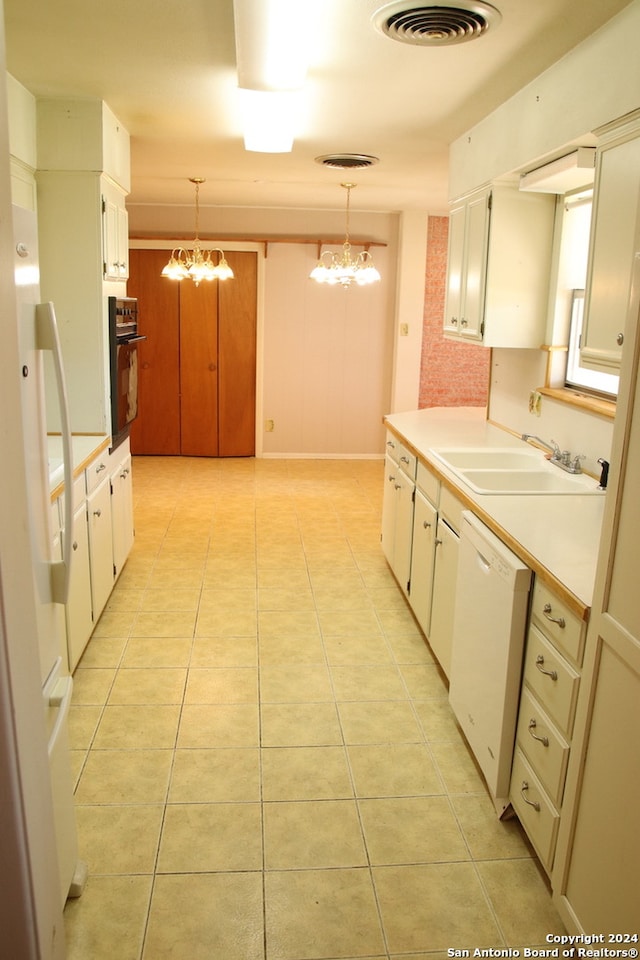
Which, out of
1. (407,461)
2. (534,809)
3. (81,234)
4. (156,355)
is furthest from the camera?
(156,355)

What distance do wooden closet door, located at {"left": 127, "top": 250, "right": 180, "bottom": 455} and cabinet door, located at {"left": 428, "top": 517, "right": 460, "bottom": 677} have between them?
489 cm

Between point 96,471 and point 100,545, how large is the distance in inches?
14.7

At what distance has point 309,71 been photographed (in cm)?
301

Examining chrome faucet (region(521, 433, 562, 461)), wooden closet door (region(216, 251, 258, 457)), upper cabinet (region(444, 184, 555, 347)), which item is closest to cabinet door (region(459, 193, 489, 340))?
upper cabinet (region(444, 184, 555, 347))

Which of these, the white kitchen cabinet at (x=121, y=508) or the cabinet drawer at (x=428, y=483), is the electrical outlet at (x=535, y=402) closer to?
the cabinet drawer at (x=428, y=483)

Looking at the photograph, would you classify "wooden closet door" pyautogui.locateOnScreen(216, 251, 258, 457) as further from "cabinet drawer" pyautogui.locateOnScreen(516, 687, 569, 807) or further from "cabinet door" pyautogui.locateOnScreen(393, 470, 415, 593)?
"cabinet drawer" pyautogui.locateOnScreen(516, 687, 569, 807)

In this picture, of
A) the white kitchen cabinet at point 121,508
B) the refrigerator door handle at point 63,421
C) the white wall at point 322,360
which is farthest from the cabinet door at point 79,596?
the white wall at point 322,360

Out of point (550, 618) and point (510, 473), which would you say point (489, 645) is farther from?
point (510, 473)

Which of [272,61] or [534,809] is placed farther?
[272,61]

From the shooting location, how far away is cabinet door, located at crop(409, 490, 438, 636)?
11.2 feet

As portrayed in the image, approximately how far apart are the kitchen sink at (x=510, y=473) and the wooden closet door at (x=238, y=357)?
4.22m

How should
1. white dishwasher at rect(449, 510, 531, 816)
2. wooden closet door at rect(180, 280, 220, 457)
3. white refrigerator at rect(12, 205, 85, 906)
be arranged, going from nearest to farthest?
white refrigerator at rect(12, 205, 85, 906), white dishwasher at rect(449, 510, 531, 816), wooden closet door at rect(180, 280, 220, 457)

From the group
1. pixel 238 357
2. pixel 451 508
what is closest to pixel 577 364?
pixel 451 508

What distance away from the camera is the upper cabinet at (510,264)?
3.62 meters
